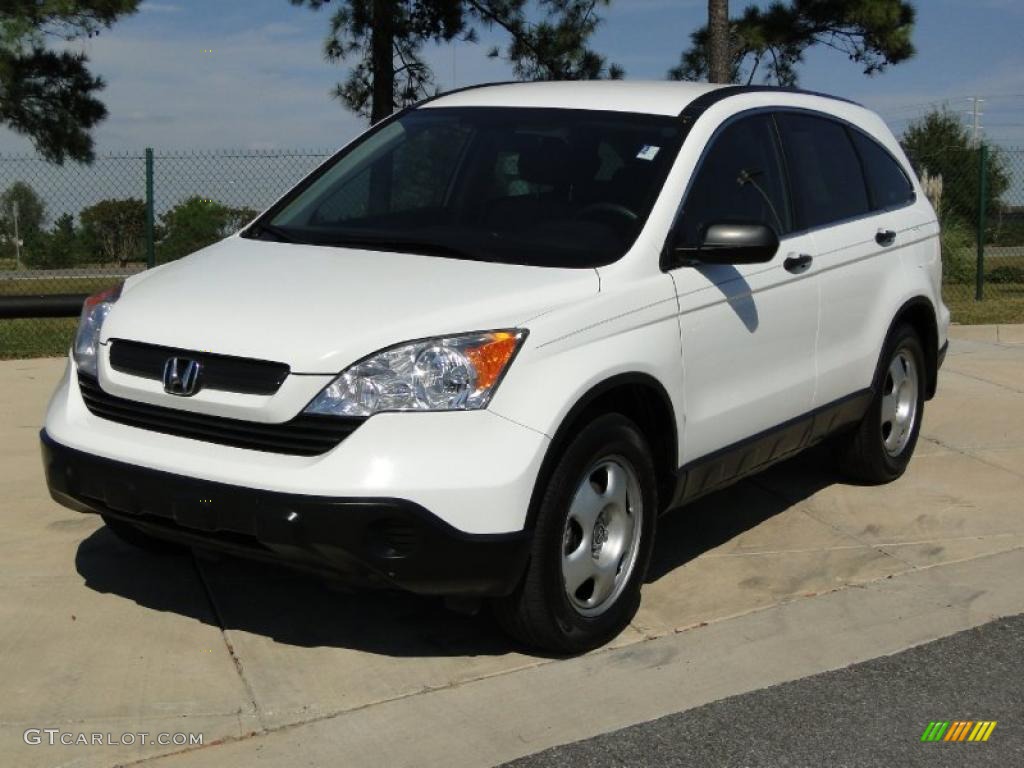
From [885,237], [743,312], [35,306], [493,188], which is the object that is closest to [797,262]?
[743,312]

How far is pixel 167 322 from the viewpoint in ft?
14.5

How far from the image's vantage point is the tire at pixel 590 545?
4.36 m

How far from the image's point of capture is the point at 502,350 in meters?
4.22

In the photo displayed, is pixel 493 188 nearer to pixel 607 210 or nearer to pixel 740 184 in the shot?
pixel 607 210

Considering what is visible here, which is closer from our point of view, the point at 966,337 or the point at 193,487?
the point at 193,487

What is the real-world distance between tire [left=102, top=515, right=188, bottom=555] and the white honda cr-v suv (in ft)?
0.07

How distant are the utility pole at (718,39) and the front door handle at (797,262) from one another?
33.7 feet

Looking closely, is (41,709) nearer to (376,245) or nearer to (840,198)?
(376,245)

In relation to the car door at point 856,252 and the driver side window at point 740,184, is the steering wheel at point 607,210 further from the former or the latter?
the car door at point 856,252

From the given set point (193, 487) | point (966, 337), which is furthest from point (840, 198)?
point (966, 337)

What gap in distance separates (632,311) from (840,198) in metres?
2.03

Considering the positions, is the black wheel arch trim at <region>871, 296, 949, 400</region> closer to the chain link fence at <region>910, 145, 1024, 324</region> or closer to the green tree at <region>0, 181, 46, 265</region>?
the green tree at <region>0, 181, 46, 265</region>

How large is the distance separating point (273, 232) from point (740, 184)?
1863 millimetres

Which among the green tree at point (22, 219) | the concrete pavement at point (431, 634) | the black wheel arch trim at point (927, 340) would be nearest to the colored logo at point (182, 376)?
the concrete pavement at point (431, 634)
